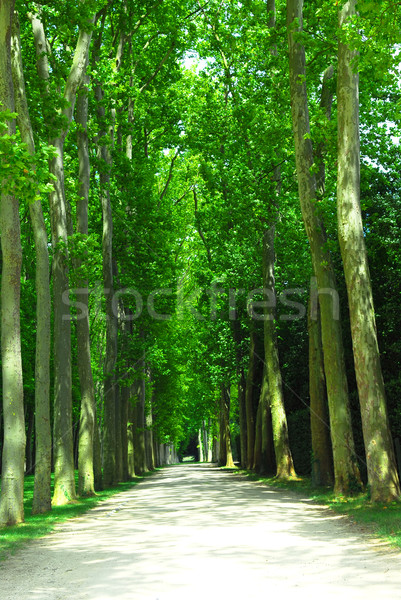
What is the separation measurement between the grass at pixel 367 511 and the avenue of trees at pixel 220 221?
0.46 metres

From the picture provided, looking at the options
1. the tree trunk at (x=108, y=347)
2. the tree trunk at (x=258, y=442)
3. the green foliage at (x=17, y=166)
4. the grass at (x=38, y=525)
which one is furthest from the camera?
the tree trunk at (x=258, y=442)

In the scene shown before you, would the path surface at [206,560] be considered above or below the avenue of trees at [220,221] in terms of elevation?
below

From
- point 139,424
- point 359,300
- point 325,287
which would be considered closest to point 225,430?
point 139,424

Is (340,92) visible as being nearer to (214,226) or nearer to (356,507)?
(356,507)

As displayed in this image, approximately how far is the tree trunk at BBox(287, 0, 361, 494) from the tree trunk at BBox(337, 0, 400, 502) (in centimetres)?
189

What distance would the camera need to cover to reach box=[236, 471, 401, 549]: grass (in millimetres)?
10023

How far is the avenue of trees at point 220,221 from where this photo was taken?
541 inches

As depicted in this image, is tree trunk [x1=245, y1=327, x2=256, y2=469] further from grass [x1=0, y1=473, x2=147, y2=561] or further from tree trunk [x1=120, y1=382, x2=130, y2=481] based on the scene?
grass [x1=0, y1=473, x2=147, y2=561]

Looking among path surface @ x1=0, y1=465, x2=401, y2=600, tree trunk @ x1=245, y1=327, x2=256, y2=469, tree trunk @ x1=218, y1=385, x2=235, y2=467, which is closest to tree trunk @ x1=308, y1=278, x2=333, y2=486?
path surface @ x1=0, y1=465, x2=401, y2=600

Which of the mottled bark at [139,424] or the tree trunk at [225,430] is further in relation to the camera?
the tree trunk at [225,430]

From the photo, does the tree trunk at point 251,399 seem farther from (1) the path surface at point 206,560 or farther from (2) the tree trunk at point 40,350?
(1) the path surface at point 206,560

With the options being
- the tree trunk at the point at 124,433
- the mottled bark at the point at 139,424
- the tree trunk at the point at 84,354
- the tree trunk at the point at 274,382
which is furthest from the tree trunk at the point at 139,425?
the tree trunk at the point at 84,354

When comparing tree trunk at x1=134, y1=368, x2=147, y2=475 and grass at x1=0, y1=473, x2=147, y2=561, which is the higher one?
tree trunk at x1=134, y1=368, x2=147, y2=475

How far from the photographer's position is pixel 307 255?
25.5m
